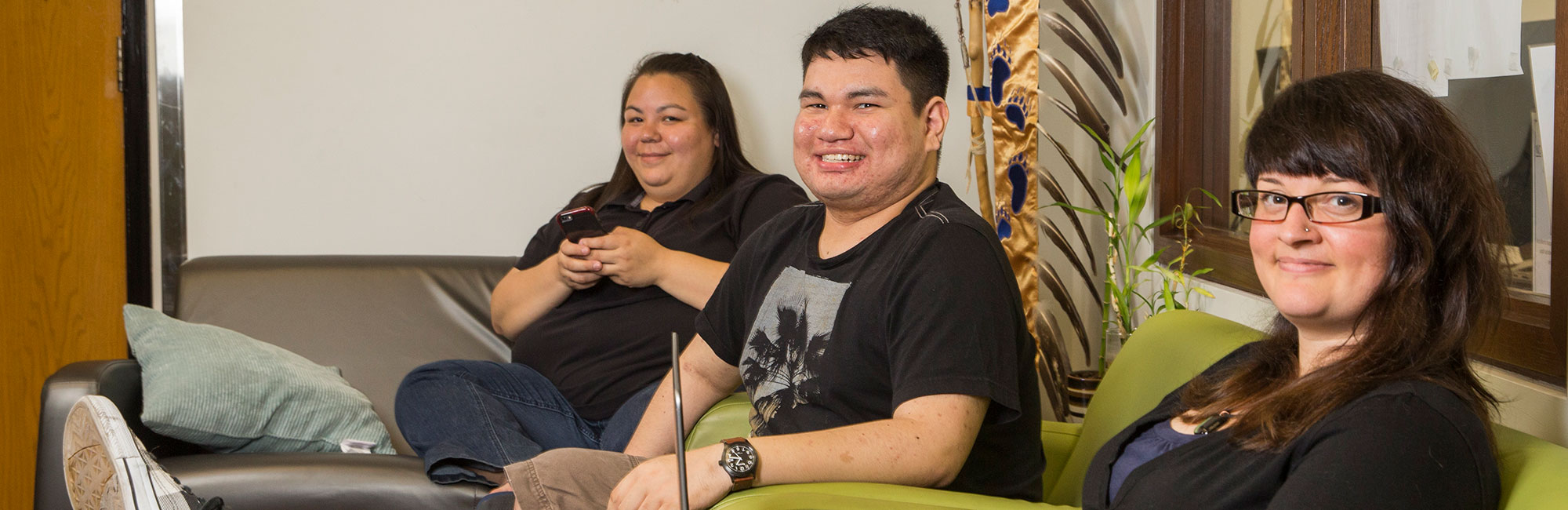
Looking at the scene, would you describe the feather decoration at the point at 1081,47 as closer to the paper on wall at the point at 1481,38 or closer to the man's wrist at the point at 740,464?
the paper on wall at the point at 1481,38

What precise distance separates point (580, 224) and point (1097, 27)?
4.05 feet

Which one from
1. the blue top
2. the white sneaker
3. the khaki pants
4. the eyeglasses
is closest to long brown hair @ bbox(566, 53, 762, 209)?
the khaki pants

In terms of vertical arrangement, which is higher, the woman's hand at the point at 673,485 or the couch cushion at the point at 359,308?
the couch cushion at the point at 359,308

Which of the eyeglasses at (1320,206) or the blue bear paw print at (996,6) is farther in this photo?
the blue bear paw print at (996,6)

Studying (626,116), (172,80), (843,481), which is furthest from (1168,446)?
(172,80)

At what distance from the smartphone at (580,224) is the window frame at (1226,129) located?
1277 millimetres

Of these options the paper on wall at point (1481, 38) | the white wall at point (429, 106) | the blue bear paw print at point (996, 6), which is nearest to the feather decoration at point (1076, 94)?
the blue bear paw print at point (996, 6)

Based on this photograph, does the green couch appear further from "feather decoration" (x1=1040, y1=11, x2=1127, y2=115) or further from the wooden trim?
"feather decoration" (x1=1040, y1=11, x2=1127, y2=115)

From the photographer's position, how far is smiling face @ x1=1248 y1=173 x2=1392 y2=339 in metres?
0.98

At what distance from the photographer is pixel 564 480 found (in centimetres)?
141

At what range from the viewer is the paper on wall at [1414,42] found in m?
1.60

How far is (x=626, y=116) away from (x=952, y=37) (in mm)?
968

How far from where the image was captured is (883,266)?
141 centimetres

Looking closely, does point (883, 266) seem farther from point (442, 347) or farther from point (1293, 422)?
point (442, 347)
